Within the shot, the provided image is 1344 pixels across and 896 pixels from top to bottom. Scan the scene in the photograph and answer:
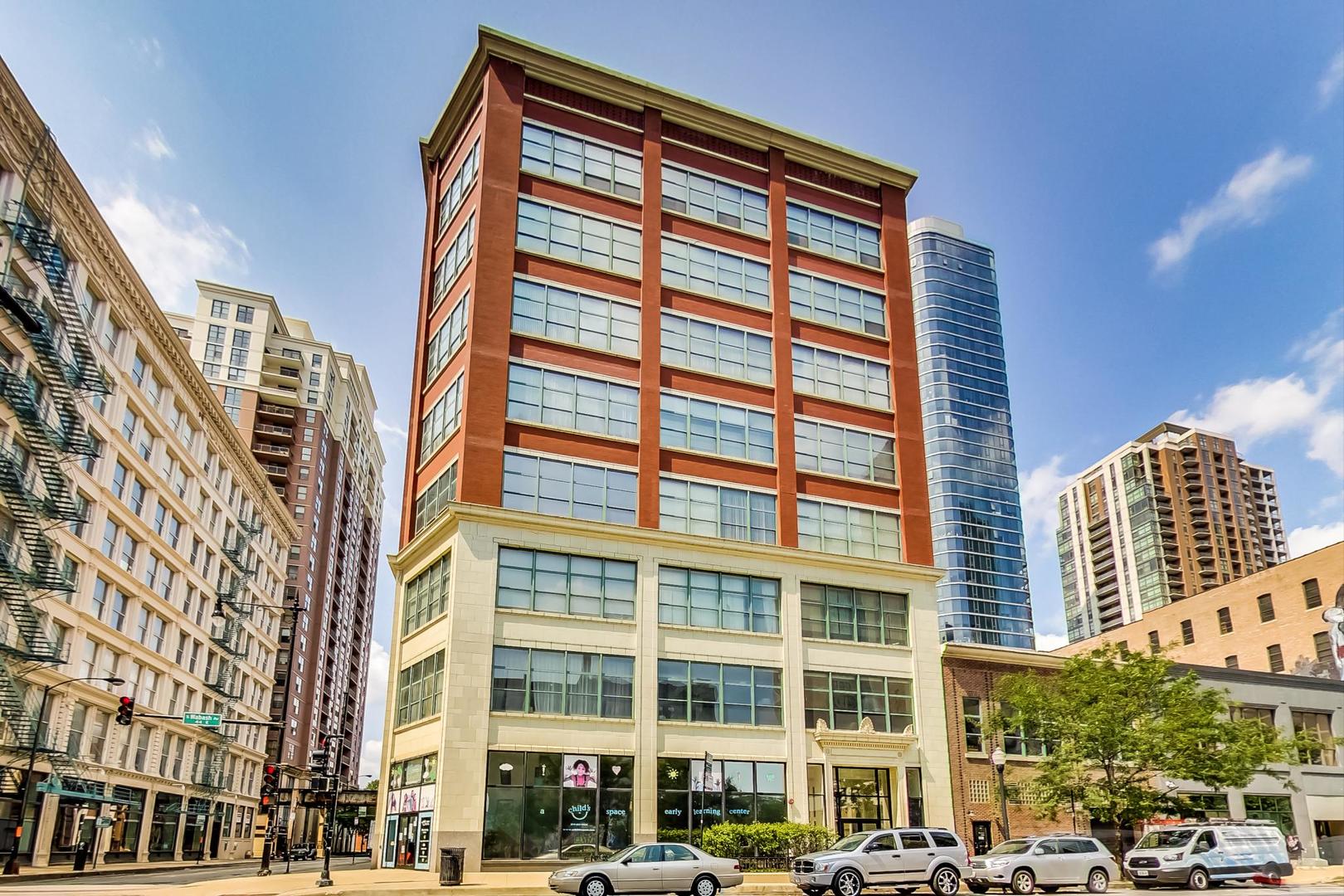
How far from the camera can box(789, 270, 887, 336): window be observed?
162 feet

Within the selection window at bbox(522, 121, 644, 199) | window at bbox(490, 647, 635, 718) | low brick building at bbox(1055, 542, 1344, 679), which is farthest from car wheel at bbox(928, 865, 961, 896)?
low brick building at bbox(1055, 542, 1344, 679)

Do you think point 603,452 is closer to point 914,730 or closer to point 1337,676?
point 914,730

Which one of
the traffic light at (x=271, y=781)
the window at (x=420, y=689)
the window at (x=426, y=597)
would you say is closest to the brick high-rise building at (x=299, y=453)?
the traffic light at (x=271, y=781)

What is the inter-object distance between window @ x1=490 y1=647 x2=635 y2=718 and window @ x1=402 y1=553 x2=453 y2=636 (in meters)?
3.61

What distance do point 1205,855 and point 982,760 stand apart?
13.3m

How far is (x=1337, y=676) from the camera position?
63094 mm

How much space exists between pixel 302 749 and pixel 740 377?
327 feet

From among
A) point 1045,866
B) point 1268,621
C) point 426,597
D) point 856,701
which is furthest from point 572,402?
point 1268,621

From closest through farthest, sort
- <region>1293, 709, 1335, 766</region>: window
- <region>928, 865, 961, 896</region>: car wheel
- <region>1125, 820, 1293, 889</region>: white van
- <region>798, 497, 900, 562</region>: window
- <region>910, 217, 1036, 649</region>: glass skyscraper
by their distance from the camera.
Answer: <region>928, 865, 961, 896</region>: car wheel → <region>1125, 820, 1293, 889</region>: white van → <region>798, 497, 900, 562</region>: window → <region>1293, 709, 1335, 766</region>: window → <region>910, 217, 1036, 649</region>: glass skyscraper

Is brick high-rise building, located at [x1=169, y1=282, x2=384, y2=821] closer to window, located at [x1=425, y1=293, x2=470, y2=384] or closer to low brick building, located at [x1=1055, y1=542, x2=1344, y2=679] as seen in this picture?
window, located at [x1=425, y1=293, x2=470, y2=384]

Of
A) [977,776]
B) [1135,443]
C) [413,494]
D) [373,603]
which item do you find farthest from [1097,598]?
[413,494]

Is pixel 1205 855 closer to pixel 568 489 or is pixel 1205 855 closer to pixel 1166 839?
pixel 1166 839

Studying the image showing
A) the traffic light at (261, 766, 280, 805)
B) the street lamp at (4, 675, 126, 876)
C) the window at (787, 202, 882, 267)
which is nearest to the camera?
the traffic light at (261, 766, 280, 805)

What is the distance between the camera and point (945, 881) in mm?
29109
